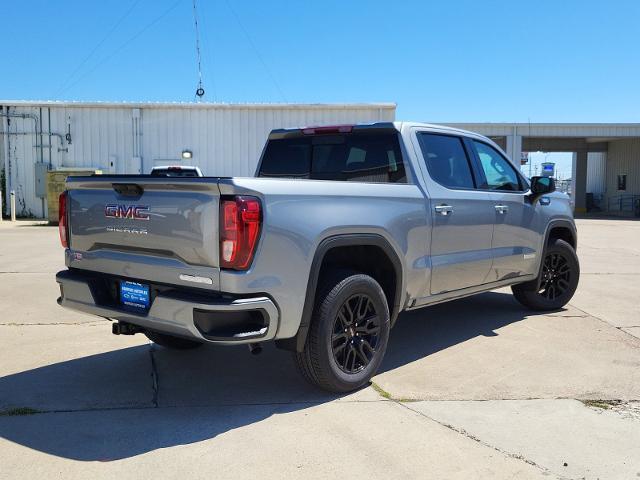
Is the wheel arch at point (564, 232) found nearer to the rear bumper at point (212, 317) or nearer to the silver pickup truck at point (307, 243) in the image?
the silver pickup truck at point (307, 243)

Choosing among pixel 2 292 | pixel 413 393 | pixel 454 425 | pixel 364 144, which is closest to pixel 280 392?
pixel 413 393

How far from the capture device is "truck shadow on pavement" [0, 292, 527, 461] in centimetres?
352

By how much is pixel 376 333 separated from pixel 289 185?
1384 millimetres

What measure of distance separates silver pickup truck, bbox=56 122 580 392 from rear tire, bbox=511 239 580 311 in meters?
1.06

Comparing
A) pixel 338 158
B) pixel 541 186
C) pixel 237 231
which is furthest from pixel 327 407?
pixel 541 186

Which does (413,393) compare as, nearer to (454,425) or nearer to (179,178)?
(454,425)

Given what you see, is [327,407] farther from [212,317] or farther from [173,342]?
[173,342]

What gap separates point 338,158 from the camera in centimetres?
530

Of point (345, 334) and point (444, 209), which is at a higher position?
point (444, 209)

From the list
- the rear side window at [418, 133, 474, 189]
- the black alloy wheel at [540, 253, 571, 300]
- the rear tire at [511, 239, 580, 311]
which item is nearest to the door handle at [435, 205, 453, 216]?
the rear side window at [418, 133, 474, 189]

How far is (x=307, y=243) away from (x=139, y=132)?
20296 millimetres

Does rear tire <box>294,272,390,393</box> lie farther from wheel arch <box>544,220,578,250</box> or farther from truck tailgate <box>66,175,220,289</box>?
wheel arch <box>544,220,578,250</box>

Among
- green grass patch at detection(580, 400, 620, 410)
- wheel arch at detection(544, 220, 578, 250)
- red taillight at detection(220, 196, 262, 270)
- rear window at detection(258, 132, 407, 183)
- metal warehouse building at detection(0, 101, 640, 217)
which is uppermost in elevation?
metal warehouse building at detection(0, 101, 640, 217)

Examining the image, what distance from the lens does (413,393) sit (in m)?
4.36
